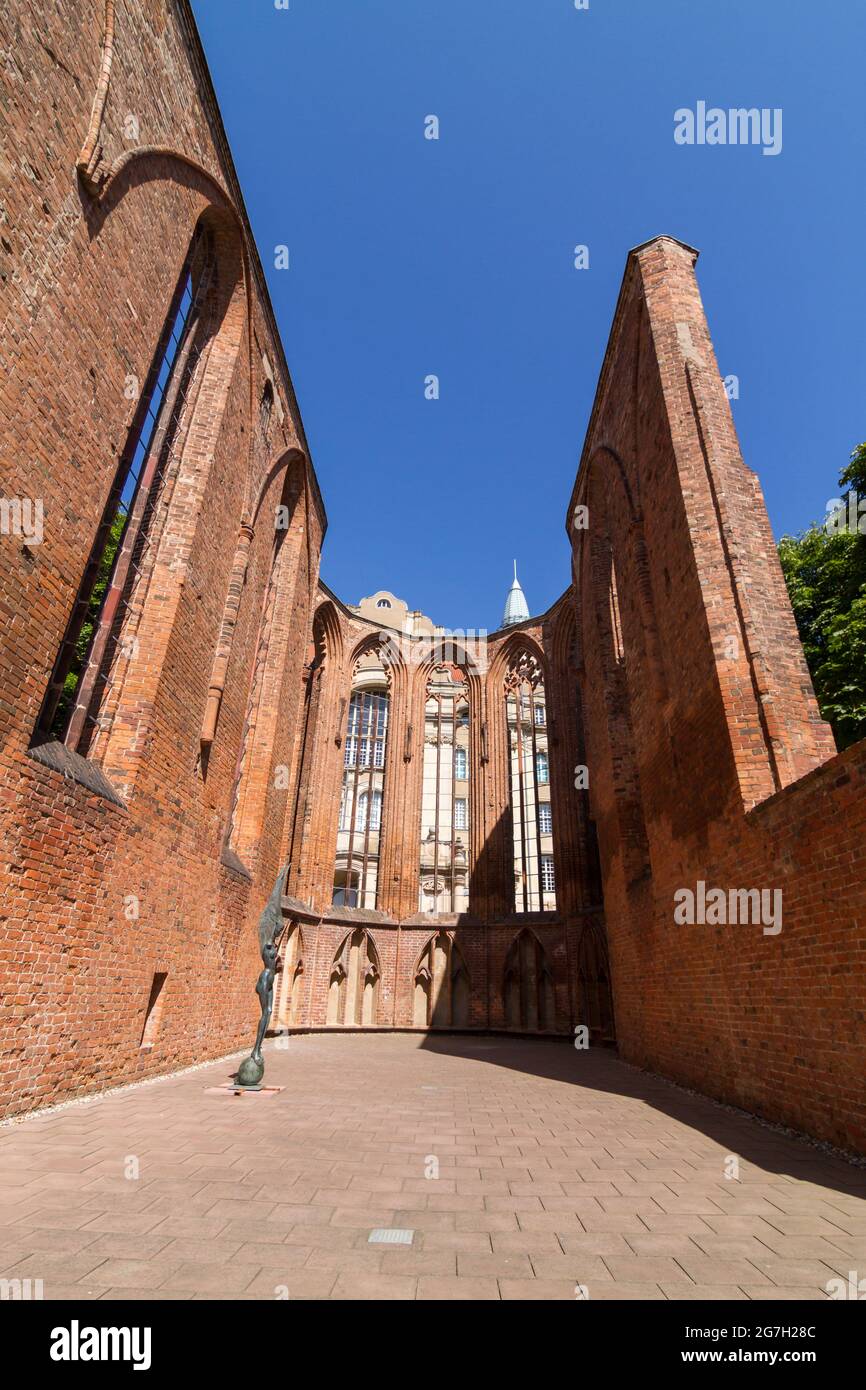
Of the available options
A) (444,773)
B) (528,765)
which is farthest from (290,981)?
(528,765)

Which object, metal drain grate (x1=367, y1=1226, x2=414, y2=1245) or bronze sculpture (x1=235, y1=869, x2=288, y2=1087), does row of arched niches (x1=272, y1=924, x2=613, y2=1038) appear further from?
metal drain grate (x1=367, y1=1226, x2=414, y2=1245)

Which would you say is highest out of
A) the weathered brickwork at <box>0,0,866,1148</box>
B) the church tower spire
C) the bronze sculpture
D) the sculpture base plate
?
the church tower spire

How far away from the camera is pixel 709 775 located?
7.27 metres

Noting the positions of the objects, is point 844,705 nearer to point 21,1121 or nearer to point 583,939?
point 583,939

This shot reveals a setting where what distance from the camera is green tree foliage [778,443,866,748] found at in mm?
11172

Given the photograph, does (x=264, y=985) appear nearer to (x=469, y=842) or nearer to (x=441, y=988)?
(x=441, y=988)

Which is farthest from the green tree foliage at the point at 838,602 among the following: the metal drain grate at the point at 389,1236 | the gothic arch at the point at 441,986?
the gothic arch at the point at 441,986

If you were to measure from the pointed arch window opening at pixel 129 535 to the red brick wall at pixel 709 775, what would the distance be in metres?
6.61

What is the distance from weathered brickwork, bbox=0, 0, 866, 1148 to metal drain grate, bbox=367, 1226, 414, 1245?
133 inches

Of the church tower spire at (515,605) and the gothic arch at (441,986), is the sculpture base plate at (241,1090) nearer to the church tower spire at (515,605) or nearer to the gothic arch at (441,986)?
the gothic arch at (441,986)

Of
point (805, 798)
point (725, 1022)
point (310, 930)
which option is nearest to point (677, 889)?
point (725, 1022)

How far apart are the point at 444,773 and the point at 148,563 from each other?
17321 millimetres

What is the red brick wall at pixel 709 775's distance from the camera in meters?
4.90

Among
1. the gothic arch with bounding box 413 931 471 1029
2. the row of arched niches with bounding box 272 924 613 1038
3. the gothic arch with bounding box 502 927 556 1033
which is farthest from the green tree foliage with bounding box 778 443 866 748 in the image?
the gothic arch with bounding box 413 931 471 1029
